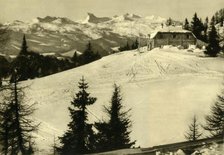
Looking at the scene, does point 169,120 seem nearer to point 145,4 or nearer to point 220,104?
point 220,104

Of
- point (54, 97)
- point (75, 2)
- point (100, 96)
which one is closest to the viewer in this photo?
point (75, 2)

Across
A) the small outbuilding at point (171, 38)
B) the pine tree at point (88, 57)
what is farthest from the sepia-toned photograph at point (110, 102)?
the small outbuilding at point (171, 38)

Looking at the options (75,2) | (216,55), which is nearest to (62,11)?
(75,2)

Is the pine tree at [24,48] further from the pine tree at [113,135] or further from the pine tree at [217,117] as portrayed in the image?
the pine tree at [217,117]

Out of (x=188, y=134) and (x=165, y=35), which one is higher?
(x=165, y=35)

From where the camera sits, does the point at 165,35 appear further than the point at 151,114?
Yes

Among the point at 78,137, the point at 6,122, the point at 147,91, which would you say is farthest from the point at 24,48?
the point at 147,91
